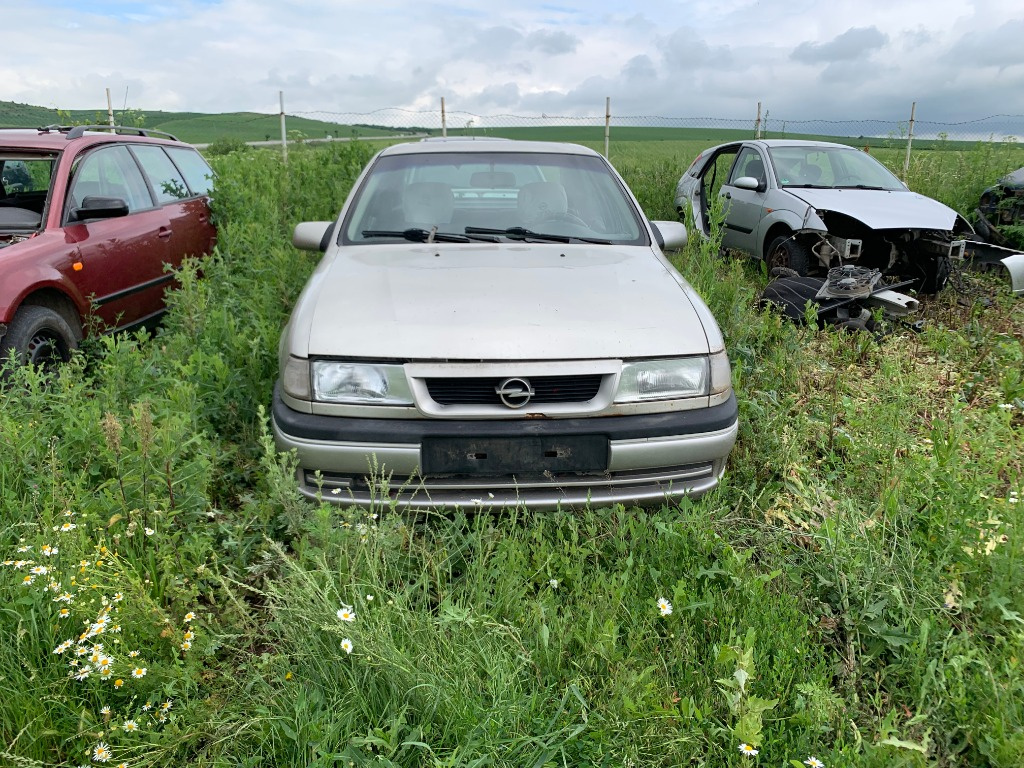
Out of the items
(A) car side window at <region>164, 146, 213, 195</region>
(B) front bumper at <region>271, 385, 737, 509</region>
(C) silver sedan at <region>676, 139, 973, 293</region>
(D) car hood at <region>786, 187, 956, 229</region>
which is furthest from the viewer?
(A) car side window at <region>164, 146, 213, 195</region>

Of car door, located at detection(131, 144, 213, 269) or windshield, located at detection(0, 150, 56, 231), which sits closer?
windshield, located at detection(0, 150, 56, 231)

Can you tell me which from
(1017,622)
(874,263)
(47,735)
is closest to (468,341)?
(47,735)

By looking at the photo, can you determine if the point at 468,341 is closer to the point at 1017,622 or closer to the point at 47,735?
the point at 47,735

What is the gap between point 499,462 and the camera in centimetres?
252

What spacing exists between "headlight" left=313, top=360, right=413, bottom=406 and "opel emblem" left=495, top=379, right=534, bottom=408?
327 mm

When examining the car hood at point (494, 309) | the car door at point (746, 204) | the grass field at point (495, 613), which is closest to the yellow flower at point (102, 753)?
the grass field at point (495, 613)

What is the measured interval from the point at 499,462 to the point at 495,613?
0.55 meters

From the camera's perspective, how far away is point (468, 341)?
2537 mm

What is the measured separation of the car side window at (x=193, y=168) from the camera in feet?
21.3

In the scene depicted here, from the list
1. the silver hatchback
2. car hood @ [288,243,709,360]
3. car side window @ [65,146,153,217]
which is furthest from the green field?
the silver hatchback

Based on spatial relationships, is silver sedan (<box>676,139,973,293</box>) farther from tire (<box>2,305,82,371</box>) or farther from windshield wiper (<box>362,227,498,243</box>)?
tire (<box>2,305,82,371</box>)

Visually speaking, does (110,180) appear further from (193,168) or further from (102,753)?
(102,753)

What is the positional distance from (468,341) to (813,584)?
1512 mm

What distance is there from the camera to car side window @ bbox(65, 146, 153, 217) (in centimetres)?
468
